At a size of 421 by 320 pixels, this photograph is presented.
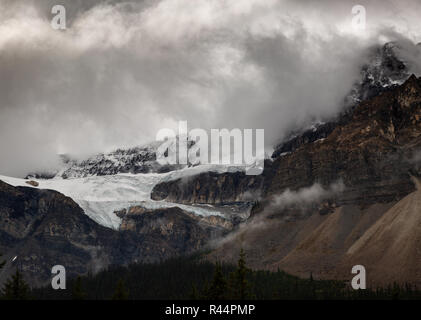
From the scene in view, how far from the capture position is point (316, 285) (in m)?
199
